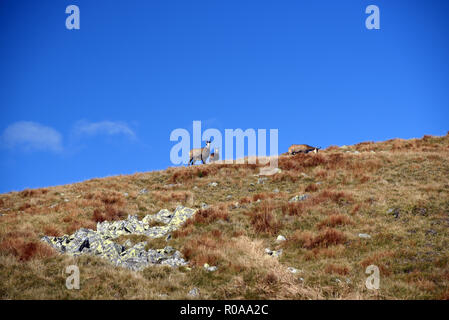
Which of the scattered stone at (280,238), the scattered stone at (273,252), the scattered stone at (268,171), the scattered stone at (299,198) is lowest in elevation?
the scattered stone at (273,252)

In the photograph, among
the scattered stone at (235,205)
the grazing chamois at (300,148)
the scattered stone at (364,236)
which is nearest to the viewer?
the scattered stone at (364,236)

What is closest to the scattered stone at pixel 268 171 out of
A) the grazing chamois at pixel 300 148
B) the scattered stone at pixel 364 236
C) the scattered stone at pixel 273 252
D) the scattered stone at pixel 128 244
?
the grazing chamois at pixel 300 148

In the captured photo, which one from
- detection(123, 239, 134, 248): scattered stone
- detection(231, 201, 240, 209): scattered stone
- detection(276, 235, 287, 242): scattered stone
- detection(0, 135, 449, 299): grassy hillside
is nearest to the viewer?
detection(0, 135, 449, 299): grassy hillside

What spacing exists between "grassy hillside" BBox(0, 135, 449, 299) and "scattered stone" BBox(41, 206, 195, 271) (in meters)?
0.59

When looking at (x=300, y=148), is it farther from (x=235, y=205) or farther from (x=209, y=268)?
(x=209, y=268)

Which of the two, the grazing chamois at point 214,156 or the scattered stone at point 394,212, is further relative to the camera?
the grazing chamois at point 214,156

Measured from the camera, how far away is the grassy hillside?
7777mm

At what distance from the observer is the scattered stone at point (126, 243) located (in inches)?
401

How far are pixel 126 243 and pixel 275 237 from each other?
5851mm

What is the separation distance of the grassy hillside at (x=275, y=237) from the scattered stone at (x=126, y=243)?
591 mm

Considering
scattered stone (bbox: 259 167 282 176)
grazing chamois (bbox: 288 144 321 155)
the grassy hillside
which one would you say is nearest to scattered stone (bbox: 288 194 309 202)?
the grassy hillside

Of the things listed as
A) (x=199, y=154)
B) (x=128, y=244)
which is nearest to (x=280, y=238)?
(x=128, y=244)

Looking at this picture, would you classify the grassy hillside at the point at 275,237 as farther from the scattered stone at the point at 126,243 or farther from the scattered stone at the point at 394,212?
the scattered stone at the point at 126,243

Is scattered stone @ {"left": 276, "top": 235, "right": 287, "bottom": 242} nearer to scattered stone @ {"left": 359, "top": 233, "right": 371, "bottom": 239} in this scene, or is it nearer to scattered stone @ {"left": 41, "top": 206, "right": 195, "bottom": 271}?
scattered stone @ {"left": 359, "top": 233, "right": 371, "bottom": 239}
